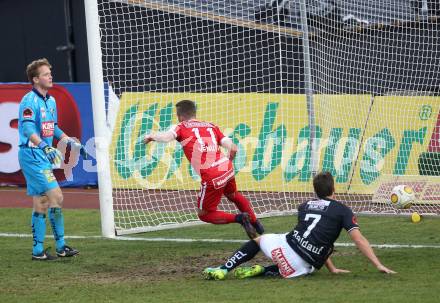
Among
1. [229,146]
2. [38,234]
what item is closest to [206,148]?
[229,146]

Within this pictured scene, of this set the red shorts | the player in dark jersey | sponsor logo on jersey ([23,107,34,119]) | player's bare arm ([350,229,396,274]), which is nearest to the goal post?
sponsor logo on jersey ([23,107,34,119])

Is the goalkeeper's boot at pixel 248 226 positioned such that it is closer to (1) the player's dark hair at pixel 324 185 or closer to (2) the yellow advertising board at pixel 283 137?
(1) the player's dark hair at pixel 324 185

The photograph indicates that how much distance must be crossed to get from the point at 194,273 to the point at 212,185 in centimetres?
127

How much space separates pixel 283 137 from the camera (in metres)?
15.0

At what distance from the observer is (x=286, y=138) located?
14938 mm

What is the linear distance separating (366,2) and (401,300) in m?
7.87

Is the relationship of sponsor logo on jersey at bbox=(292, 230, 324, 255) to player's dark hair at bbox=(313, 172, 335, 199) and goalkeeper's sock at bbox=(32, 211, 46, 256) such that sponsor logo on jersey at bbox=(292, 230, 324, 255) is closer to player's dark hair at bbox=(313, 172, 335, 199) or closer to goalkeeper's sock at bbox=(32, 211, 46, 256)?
player's dark hair at bbox=(313, 172, 335, 199)

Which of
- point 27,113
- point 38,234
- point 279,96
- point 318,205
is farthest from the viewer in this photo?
point 279,96

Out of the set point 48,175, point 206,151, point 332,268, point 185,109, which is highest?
point 185,109

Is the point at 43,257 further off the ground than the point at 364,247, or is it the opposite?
the point at 364,247

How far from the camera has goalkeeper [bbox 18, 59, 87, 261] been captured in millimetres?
9692

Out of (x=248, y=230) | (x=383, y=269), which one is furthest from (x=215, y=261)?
(x=383, y=269)

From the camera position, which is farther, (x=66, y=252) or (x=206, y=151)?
(x=66, y=252)

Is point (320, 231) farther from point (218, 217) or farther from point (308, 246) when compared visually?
point (218, 217)
